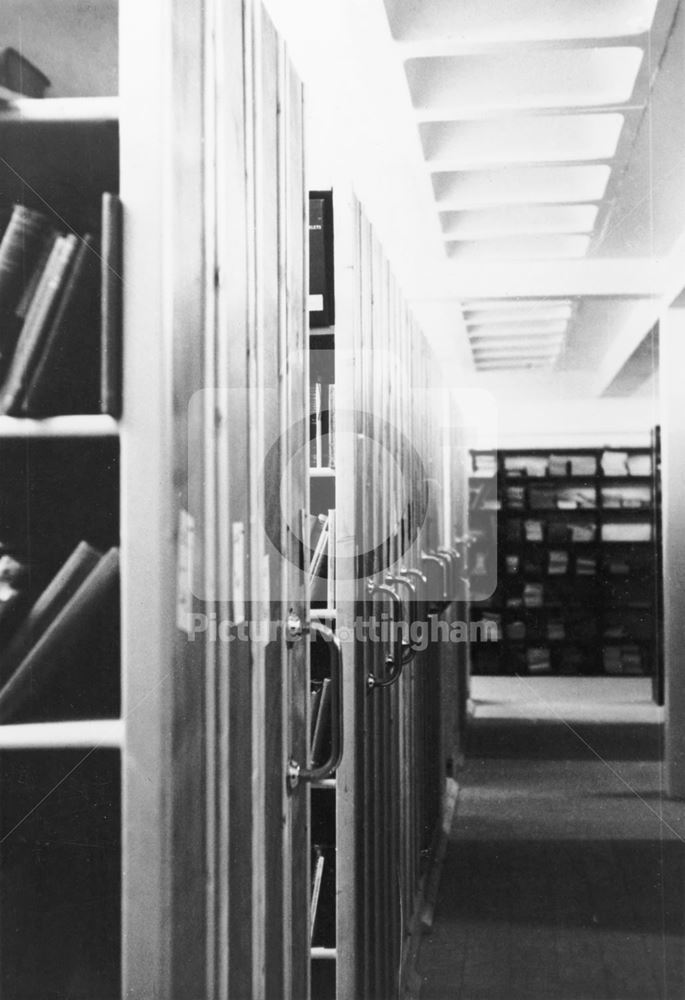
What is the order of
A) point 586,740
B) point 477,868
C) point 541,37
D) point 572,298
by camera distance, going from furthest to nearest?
point 586,740 → point 572,298 → point 477,868 → point 541,37

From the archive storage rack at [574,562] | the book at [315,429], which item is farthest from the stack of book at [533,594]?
the book at [315,429]

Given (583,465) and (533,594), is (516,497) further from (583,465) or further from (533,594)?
(533,594)

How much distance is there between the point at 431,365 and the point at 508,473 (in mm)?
5365

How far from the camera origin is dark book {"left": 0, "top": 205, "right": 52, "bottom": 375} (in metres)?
0.99

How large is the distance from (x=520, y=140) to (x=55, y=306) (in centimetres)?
251

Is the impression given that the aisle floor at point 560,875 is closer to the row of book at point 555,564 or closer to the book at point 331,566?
the book at point 331,566

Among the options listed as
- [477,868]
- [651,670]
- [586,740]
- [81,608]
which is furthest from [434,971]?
[651,670]

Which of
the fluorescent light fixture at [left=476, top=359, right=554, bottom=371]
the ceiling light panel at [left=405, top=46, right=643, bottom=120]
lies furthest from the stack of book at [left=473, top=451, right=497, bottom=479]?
the ceiling light panel at [left=405, top=46, right=643, bottom=120]

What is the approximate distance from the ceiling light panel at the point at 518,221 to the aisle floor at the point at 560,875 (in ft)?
8.01

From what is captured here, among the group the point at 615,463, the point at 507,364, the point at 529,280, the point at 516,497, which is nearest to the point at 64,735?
the point at 529,280

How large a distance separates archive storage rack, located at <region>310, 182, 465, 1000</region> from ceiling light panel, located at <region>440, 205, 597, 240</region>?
64cm

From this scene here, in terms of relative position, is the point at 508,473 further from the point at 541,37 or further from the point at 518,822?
the point at 541,37

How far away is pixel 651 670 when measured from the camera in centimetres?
873

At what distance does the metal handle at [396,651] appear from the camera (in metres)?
2.32
